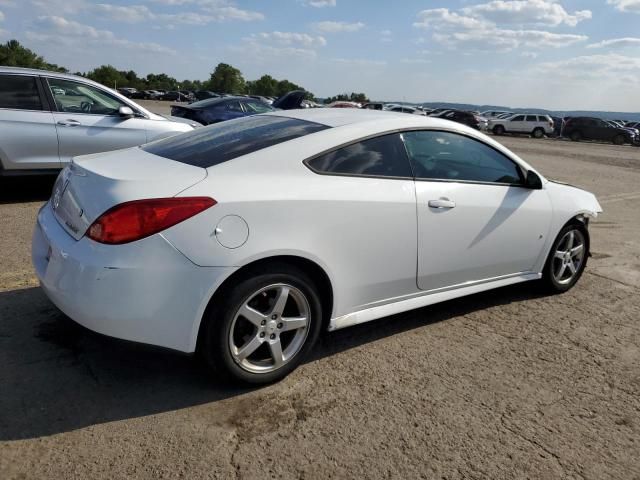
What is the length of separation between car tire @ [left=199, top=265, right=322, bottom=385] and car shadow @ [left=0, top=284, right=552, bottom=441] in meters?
0.15

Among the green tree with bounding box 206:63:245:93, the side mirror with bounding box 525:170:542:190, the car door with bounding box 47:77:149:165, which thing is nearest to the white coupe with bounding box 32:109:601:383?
the side mirror with bounding box 525:170:542:190

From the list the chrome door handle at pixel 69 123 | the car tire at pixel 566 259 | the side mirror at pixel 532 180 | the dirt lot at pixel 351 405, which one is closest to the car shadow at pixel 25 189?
the chrome door handle at pixel 69 123

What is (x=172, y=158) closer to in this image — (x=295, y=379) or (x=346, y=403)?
(x=295, y=379)

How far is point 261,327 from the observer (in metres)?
2.90

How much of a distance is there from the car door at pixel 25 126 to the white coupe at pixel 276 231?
12.7 feet

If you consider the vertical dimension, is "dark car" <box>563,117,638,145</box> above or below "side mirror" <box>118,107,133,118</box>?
below

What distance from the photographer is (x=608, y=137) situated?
119 ft

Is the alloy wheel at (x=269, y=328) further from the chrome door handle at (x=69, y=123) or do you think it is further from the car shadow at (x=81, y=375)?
the chrome door handle at (x=69, y=123)

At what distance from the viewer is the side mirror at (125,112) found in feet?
23.7

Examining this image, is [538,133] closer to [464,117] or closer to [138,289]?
[464,117]

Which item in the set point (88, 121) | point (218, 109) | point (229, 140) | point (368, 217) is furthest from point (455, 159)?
point (218, 109)

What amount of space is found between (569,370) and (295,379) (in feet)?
5.71

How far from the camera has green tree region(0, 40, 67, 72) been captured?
68.9m

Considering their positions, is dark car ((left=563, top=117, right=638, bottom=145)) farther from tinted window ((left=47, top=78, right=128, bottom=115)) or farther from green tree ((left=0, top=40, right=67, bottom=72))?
green tree ((left=0, top=40, right=67, bottom=72))
